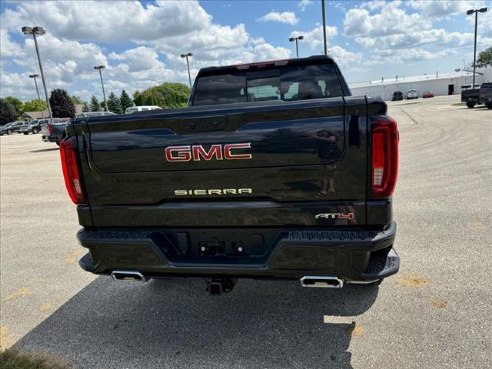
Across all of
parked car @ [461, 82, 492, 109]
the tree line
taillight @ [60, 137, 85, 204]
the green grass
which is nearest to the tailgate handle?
taillight @ [60, 137, 85, 204]

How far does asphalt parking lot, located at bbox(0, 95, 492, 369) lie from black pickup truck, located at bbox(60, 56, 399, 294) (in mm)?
612

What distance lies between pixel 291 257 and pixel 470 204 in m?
4.65

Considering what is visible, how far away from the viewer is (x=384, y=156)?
2287 mm

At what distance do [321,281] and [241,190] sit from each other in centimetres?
82

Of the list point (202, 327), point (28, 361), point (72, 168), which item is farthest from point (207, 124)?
point (28, 361)

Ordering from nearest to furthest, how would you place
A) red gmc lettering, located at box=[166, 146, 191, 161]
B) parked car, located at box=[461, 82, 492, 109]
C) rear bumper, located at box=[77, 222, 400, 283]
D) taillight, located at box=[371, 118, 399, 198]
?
taillight, located at box=[371, 118, 399, 198], rear bumper, located at box=[77, 222, 400, 283], red gmc lettering, located at box=[166, 146, 191, 161], parked car, located at box=[461, 82, 492, 109]

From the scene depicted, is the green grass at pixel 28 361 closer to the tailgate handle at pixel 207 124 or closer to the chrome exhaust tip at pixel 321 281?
the chrome exhaust tip at pixel 321 281

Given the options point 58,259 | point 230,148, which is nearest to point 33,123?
point 58,259

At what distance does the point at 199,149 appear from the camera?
8.11 feet

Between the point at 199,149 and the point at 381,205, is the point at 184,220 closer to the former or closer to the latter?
the point at 199,149

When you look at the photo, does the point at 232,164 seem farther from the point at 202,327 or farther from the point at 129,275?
the point at 202,327

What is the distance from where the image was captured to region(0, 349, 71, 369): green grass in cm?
274

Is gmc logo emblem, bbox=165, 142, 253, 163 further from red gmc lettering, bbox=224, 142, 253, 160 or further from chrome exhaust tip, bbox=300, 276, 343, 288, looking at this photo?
chrome exhaust tip, bbox=300, 276, 343, 288

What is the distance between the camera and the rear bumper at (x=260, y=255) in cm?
236
